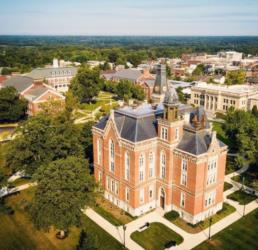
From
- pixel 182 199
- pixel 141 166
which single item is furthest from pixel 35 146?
pixel 182 199

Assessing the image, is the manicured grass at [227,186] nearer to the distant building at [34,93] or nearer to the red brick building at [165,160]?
the red brick building at [165,160]

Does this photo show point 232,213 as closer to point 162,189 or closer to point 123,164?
point 162,189

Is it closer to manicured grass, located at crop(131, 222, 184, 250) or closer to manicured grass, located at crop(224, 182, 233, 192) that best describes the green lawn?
manicured grass, located at crop(224, 182, 233, 192)

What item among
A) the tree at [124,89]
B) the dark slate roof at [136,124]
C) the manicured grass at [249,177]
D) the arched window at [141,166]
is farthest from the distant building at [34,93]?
the manicured grass at [249,177]

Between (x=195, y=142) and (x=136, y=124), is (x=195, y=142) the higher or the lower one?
the lower one

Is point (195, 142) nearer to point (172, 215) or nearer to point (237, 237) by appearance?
point (172, 215)

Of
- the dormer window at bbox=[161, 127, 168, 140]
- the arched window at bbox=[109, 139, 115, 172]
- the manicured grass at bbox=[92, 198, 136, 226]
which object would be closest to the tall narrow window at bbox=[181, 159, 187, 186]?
the dormer window at bbox=[161, 127, 168, 140]

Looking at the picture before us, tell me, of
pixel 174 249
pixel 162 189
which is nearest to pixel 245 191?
pixel 162 189
